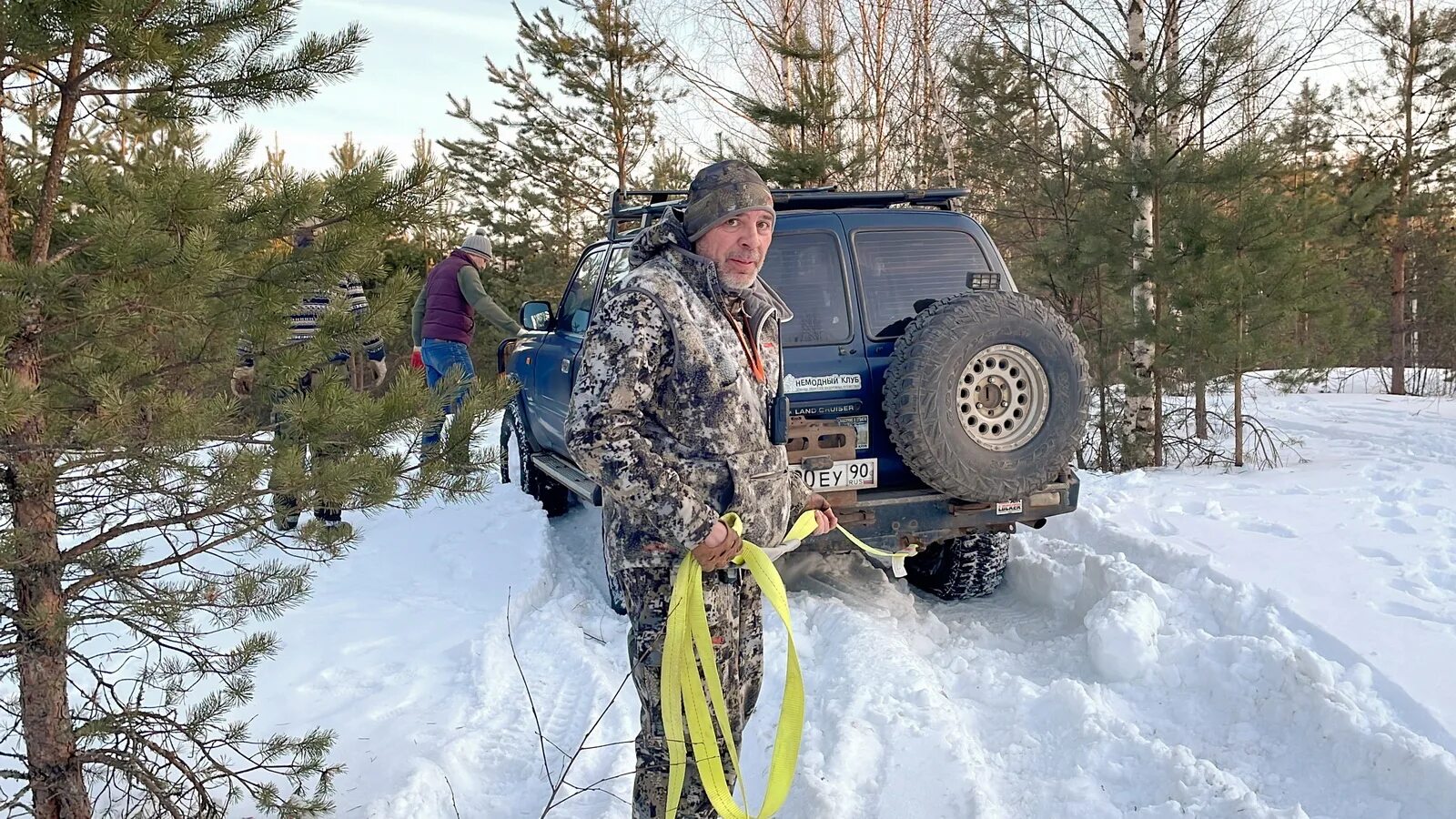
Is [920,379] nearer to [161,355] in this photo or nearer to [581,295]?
[581,295]

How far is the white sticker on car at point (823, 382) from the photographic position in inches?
169

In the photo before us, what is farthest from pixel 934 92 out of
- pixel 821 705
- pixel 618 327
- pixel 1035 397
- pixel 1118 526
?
pixel 618 327

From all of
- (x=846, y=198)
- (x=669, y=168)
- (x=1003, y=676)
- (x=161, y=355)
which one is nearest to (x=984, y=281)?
(x=846, y=198)

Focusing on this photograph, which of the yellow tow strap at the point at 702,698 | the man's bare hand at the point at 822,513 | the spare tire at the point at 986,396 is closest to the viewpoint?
the yellow tow strap at the point at 702,698

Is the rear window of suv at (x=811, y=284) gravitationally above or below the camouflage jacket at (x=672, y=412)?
above

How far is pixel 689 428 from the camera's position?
2.23m

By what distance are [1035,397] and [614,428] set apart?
2768 mm

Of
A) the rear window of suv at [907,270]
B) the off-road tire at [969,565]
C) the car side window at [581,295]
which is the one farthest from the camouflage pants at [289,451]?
the off-road tire at [969,565]

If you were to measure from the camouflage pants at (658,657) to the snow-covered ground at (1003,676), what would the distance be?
642 mm

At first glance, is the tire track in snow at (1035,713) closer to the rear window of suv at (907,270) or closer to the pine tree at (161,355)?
the pine tree at (161,355)

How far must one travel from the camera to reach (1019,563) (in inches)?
209

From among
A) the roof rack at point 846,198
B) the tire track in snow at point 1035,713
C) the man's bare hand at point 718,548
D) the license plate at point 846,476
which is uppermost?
the roof rack at point 846,198

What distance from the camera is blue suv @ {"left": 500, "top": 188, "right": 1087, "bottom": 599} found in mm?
4105

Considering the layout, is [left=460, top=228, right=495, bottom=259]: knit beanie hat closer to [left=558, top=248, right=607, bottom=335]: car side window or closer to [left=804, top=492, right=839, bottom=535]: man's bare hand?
[left=558, top=248, right=607, bottom=335]: car side window
